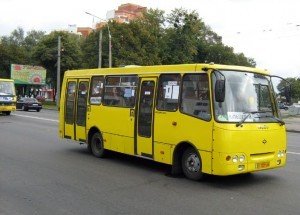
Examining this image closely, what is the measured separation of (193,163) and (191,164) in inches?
3.0

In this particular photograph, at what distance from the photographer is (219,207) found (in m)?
7.45

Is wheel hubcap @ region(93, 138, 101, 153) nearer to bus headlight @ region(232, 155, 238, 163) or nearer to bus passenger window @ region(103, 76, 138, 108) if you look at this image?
bus passenger window @ region(103, 76, 138, 108)

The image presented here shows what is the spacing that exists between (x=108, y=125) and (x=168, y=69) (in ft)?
8.62

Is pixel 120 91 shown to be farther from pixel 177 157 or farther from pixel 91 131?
pixel 177 157

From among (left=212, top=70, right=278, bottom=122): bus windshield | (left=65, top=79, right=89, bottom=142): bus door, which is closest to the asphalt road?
(left=65, top=79, right=89, bottom=142): bus door

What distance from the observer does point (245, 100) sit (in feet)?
30.4

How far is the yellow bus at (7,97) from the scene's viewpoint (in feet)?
104

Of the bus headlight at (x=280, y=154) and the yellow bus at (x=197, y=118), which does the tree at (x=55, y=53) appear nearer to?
the yellow bus at (x=197, y=118)

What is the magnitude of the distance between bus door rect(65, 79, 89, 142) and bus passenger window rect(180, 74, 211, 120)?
4.20 m

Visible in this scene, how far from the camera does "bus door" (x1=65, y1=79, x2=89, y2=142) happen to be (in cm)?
1325

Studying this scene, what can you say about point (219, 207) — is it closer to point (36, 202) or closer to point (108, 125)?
point (36, 202)

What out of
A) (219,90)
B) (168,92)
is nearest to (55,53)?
(168,92)

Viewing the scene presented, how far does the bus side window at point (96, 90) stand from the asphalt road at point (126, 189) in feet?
4.93

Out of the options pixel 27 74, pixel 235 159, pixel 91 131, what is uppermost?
pixel 27 74
